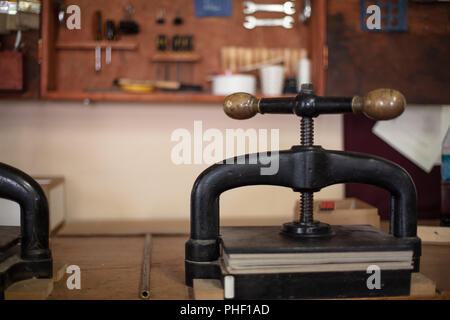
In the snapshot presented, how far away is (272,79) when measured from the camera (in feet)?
6.04

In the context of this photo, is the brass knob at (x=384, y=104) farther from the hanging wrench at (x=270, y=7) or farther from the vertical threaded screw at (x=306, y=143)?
the hanging wrench at (x=270, y=7)

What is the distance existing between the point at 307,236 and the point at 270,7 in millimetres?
1311

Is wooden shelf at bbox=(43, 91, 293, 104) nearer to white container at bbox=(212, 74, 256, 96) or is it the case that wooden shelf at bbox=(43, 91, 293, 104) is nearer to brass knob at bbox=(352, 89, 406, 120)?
white container at bbox=(212, 74, 256, 96)

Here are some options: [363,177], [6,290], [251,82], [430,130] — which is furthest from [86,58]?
[430,130]

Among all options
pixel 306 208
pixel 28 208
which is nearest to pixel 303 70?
pixel 306 208

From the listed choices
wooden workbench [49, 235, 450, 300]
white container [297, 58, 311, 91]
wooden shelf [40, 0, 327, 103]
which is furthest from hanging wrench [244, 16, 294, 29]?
wooden workbench [49, 235, 450, 300]

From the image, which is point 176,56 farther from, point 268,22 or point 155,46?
point 268,22

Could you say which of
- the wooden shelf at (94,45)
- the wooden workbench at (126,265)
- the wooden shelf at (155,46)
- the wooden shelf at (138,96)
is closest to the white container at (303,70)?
the wooden shelf at (155,46)

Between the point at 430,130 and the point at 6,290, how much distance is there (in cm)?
180

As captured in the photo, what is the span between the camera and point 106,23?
1.90 meters

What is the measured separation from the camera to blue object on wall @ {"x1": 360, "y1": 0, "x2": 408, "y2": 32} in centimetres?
176

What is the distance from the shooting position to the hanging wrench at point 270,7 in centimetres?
201

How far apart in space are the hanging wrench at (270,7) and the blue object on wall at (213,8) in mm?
80

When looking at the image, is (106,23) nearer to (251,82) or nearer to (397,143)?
(251,82)
